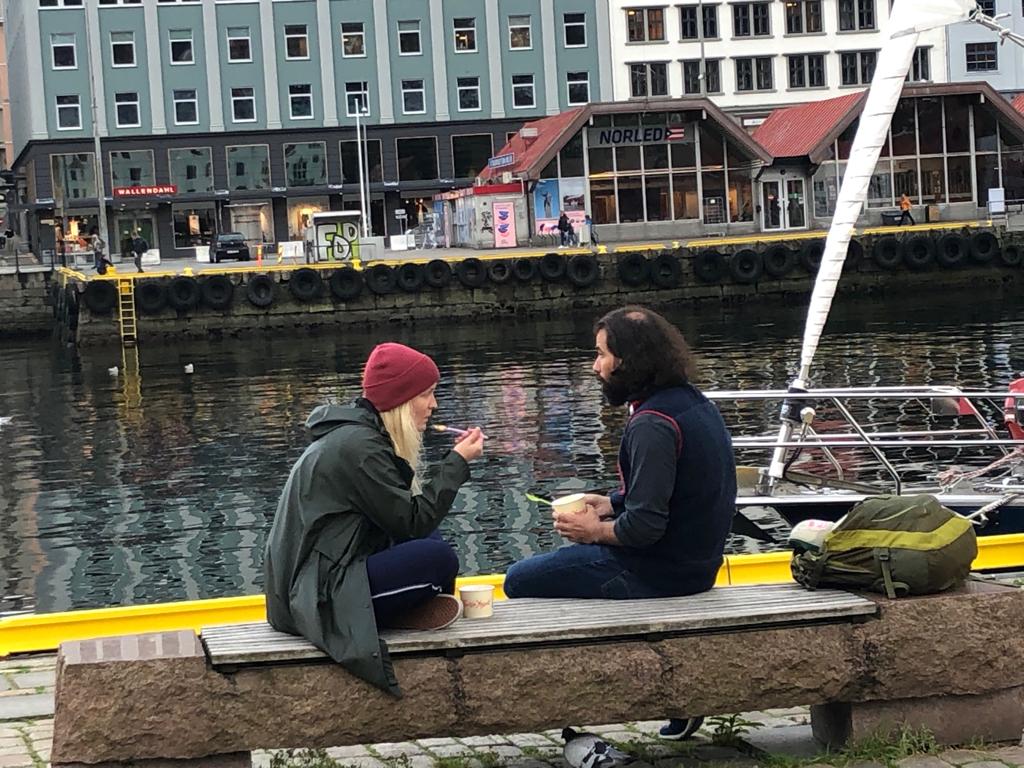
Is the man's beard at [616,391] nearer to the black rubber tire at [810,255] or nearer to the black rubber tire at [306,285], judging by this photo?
the black rubber tire at [306,285]

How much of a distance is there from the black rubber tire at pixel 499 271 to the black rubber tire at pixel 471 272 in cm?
19

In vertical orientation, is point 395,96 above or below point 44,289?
above

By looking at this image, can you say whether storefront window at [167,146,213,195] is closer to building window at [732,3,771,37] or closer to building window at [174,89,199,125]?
building window at [174,89,199,125]

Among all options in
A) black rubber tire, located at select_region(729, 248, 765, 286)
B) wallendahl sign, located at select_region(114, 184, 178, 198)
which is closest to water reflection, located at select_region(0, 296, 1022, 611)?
black rubber tire, located at select_region(729, 248, 765, 286)

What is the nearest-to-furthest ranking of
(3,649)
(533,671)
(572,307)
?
(533,671) < (3,649) < (572,307)

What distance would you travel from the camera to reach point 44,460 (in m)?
26.5

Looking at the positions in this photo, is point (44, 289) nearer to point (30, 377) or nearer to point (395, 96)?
point (30, 377)

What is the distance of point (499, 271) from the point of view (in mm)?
55219

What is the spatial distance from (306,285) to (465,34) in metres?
35.7

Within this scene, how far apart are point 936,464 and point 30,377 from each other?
2855 centimetres

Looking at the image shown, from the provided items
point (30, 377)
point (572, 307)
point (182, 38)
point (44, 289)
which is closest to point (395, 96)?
point (182, 38)

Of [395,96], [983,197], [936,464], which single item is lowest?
[936,464]

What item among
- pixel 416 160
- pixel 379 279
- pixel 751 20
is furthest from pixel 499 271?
pixel 751 20

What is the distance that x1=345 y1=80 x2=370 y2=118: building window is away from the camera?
279ft
